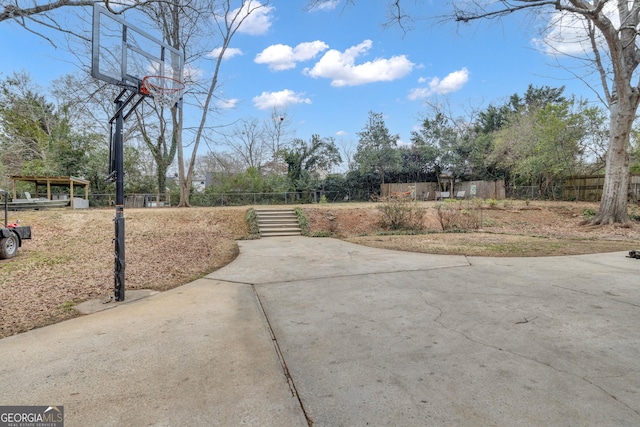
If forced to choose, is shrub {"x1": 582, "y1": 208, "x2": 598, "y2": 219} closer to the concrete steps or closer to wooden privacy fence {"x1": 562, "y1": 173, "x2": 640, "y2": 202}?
wooden privacy fence {"x1": 562, "y1": 173, "x2": 640, "y2": 202}

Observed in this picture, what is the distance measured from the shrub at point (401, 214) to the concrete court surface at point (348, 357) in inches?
266

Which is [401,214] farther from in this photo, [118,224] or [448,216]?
[118,224]

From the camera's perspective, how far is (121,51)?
470 centimetres

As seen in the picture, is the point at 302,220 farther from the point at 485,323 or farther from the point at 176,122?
the point at 176,122

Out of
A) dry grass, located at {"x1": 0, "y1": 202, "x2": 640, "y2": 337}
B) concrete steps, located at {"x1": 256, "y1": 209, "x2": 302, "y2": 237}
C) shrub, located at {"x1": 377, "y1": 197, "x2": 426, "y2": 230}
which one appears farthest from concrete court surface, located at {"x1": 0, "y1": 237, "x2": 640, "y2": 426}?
shrub, located at {"x1": 377, "y1": 197, "x2": 426, "y2": 230}

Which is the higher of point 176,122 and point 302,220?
Result: point 176,122

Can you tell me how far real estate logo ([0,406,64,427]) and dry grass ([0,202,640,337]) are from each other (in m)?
1.71

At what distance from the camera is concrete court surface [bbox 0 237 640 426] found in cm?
177

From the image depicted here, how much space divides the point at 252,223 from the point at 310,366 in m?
9.62

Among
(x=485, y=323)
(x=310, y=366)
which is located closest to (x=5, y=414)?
(x=310, y=366)

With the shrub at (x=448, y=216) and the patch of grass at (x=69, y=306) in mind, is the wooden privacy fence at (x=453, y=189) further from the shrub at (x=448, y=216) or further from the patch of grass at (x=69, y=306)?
the patch of grass at (x=69, y=306)

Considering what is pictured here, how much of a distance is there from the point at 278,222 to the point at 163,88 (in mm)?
6864

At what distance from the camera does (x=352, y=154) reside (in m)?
23.8

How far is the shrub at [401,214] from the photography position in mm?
11082
